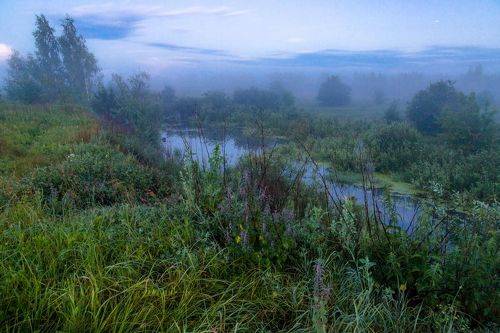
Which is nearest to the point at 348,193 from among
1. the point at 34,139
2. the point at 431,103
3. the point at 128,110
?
the point at 34,139

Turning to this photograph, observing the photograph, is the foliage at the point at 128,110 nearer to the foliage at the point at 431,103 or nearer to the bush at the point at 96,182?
the bush at the point at 96,182

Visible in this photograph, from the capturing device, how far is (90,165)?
332 inches

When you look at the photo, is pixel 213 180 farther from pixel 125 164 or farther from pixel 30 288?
pixel 125 164

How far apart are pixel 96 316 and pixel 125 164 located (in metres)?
7.44

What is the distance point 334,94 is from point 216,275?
52.7m

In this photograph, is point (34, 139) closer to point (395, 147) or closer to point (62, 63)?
point (395, 147)

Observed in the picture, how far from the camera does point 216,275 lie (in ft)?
10.5

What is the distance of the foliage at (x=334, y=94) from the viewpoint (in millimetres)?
52781

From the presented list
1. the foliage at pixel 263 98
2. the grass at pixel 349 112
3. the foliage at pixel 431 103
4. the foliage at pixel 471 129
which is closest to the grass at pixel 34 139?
the foliage at pixel 471 129

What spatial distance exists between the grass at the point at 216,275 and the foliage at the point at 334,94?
167 feet

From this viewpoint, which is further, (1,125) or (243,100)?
(243,100)

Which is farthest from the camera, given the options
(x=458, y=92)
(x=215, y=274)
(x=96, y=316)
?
(x=458, y=92)

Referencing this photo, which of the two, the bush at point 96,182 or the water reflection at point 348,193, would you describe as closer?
the water reflection at point 348,193

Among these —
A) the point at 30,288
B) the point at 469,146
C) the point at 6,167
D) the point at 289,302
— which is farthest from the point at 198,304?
the point at 469,146
